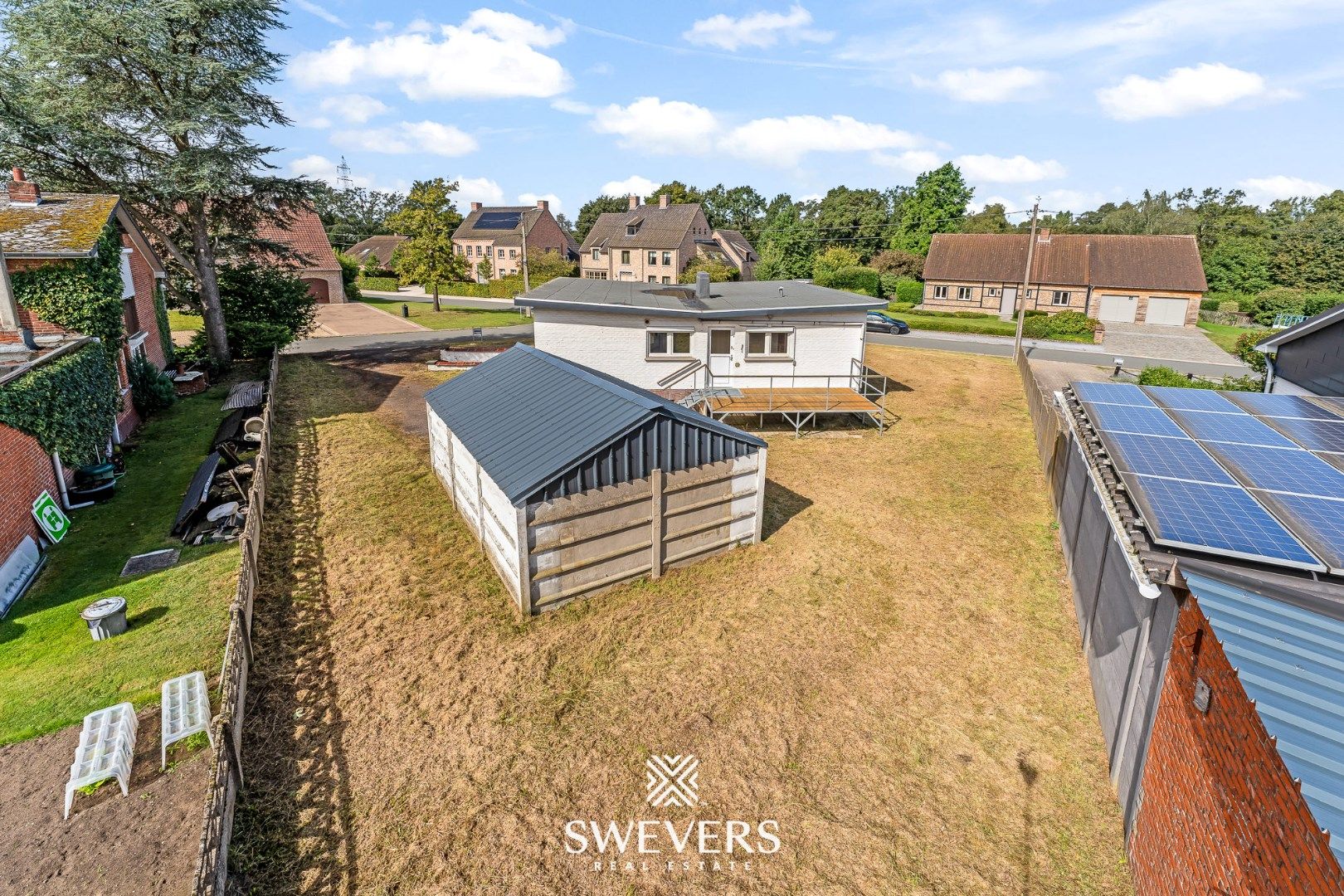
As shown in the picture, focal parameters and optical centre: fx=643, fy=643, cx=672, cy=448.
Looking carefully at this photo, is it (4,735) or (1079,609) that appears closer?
(4,735)

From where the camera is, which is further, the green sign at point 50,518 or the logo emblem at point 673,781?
the green sign at point 50,518

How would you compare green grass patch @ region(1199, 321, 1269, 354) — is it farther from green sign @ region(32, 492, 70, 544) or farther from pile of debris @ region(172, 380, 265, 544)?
green sign @ region(32, 492, 70, 544)

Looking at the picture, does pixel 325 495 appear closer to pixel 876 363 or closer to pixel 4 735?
pixel 4 735

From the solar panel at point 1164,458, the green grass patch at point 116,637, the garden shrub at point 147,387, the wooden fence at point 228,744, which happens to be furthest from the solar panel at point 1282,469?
the garden shrub at point 147,387

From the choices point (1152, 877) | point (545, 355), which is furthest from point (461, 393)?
point (1152, 877)

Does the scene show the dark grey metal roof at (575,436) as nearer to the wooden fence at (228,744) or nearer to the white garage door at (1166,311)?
the wooden fence at (228,744)
